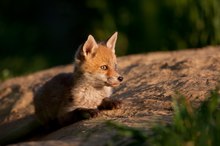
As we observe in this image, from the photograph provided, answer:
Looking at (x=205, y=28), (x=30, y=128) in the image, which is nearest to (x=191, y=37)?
(x=205, y=28)

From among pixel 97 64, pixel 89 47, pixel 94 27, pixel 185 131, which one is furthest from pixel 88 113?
pixel 94 27

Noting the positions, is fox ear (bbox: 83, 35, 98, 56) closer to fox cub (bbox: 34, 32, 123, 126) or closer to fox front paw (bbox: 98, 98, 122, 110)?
fox cub (bbox: 34, 32, 123, 126)

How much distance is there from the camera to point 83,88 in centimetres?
766

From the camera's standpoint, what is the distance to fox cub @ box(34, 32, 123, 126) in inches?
298

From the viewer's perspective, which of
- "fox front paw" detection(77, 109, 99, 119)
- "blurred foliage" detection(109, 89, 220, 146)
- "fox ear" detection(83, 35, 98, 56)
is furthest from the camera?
"fox ear" detection(83, 35, 98, 56)

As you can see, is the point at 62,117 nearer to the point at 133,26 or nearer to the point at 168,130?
the point at 168,130

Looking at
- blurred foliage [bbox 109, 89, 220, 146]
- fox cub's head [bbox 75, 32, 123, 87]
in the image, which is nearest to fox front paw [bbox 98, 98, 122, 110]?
fox cub's head [bbox 75, 32, 123, 87]

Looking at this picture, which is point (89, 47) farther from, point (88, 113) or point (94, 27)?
point (94, 27)

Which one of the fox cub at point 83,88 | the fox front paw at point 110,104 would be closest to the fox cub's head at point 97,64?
the fox cub at point 83,88

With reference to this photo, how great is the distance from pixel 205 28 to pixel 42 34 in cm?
785

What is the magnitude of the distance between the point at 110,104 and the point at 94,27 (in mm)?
Result: 8421

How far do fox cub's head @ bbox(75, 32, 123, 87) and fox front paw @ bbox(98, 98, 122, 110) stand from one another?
0.19m

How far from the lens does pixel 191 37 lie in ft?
40.3

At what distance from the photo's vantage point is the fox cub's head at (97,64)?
24.8ft
